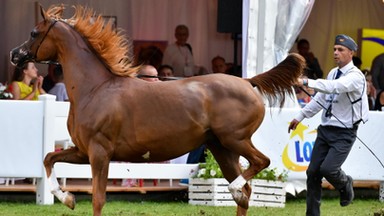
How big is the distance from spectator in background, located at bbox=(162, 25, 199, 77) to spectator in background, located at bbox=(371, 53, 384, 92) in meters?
3.81

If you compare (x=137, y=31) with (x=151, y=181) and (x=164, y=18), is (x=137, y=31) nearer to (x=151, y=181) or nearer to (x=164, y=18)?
(x=164, y=18)

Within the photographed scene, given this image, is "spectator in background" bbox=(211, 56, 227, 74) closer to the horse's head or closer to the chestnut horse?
the chestnut horse

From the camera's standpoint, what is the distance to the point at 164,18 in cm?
1691

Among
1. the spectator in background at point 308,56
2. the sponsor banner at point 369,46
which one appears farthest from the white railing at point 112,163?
the sponsor banner at point 369,46

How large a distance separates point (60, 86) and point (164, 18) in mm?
2957

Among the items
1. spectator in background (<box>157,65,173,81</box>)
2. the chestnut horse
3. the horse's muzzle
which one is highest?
the horse's muzzle

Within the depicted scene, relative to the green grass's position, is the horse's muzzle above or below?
above

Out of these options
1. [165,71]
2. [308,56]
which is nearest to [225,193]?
[165,71]

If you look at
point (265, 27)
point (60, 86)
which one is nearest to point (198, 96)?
point (265, 27)

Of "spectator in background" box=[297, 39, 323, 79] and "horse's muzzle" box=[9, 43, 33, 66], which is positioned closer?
"horse's muzzle" box=[9, 43, 33, 66]

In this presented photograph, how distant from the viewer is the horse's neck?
9758mm

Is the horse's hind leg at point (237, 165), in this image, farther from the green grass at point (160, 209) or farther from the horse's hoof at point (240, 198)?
the green grass at point (160, 209)

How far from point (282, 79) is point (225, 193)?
274cm

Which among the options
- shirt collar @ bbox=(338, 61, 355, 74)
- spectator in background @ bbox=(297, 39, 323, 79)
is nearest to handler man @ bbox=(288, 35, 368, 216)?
shirt collar @ bbox=(338, 61, 355, 74)
